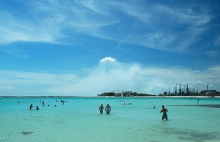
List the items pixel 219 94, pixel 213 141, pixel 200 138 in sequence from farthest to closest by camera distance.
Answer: pixel 219 94 < pixel 200 138 < pixel 213 141

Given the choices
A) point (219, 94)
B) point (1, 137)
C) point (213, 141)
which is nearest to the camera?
point (213, 141)

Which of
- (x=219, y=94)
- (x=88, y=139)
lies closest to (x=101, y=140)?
(x=88, y=139)

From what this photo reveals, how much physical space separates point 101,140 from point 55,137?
3531 millimetres

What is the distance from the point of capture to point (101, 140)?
15.5 m

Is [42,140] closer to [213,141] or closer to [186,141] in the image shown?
[186,141]

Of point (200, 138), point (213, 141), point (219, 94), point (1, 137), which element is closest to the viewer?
point (213, 141)

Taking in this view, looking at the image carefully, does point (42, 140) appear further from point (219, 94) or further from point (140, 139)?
point (219, 94)

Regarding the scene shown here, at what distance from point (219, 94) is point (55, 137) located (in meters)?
206

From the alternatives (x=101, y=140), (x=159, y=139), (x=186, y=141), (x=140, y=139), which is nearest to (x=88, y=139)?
(x=101, y=140)

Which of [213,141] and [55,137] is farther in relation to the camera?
[55,137]

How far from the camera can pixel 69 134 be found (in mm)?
17906

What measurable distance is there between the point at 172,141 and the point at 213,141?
256 cm

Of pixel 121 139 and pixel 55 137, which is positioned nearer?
pixel 121 139

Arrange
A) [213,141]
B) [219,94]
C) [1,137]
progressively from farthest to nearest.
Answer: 1. [219,94]
2. [1,137]
3. [213,141]
